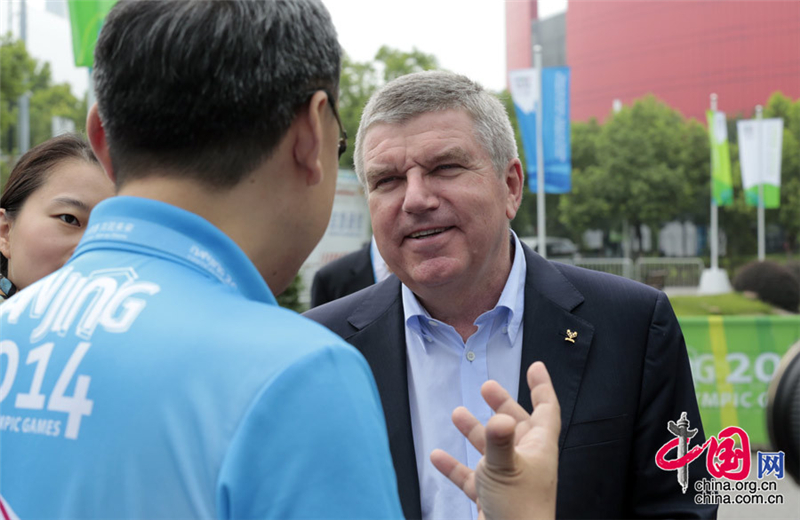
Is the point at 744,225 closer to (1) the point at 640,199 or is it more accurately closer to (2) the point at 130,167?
(1) the point at 640,199

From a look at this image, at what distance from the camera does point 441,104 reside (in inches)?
112

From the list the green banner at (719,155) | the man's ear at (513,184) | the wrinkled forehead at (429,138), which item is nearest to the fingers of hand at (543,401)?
the wrinkled forehead at (429,138)

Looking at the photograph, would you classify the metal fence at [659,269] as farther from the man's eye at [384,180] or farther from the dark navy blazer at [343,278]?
the man's eye at [384,180]

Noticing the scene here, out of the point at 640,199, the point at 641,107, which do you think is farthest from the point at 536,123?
the point at 641,107

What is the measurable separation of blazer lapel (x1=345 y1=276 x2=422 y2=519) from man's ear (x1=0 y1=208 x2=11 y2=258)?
49.1 inches

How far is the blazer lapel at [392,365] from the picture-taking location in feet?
8.54

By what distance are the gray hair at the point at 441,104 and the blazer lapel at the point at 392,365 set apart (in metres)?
0.66

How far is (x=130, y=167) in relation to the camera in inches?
48.1

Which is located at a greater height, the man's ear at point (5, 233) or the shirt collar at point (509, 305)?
the man's ear at point (5, 233)

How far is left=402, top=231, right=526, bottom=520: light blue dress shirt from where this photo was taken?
103 inches

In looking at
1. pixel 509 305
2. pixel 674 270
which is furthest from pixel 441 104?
pixel 674 270

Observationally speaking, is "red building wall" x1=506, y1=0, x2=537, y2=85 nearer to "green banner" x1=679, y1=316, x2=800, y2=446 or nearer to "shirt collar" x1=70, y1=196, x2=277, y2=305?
"green banner" x1=679, y1=316, x2=800, y2=446

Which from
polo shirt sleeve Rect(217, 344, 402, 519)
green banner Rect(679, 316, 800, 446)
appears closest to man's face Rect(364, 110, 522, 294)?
polo shirt sleeve Rect(217, 344, 402, 519)
